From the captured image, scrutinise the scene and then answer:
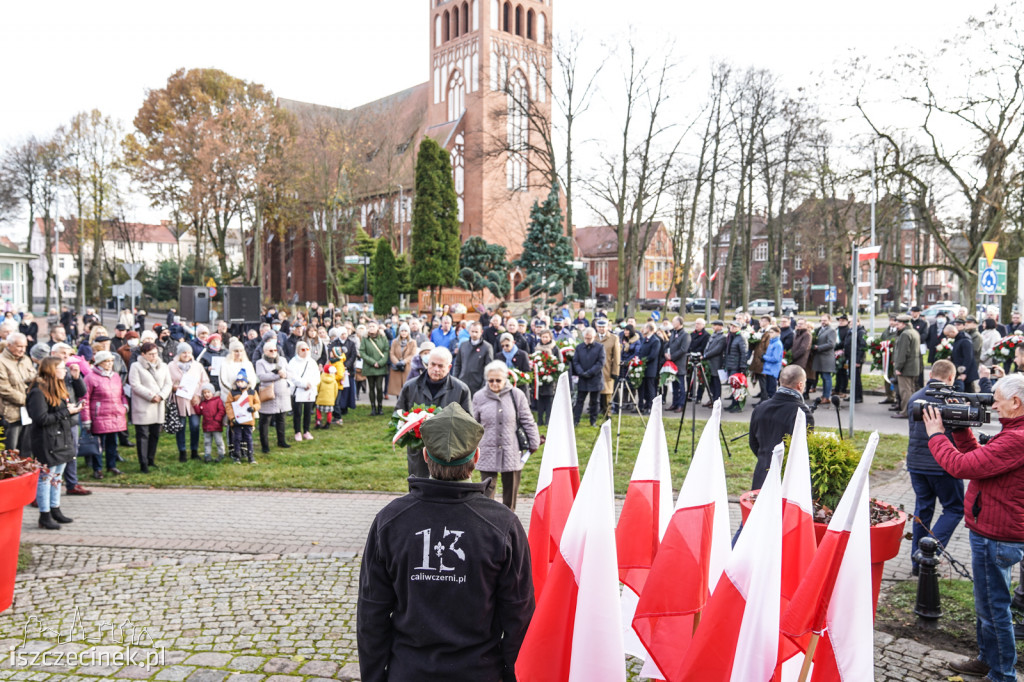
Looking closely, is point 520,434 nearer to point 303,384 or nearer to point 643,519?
point 643,519

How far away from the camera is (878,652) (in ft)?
16.8

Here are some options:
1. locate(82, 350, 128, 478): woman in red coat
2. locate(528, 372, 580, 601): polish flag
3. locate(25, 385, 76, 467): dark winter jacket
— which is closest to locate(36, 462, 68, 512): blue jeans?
locate(25, 385, 76, 467): dark winter jacket

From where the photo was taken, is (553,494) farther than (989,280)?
No

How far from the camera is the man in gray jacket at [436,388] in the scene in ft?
24.9

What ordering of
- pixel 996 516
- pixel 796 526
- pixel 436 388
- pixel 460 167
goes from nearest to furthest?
pixel 796 526, pixel 996 516, pixel 436 388, pixel 460 167

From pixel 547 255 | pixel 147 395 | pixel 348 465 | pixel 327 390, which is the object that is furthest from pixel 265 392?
pixel 547 255

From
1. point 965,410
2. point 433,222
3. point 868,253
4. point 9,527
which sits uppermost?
point 433,222

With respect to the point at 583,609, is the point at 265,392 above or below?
above

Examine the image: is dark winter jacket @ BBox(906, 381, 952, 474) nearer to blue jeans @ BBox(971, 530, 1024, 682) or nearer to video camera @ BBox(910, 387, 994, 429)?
video camera @ BBox(910, 387, 994, 429)

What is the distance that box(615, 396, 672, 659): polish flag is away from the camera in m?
5.02

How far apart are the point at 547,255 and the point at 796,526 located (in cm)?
3871

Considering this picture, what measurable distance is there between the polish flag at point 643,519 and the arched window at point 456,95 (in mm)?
53239

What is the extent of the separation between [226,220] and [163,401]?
37586mm

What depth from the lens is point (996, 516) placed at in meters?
4.61
